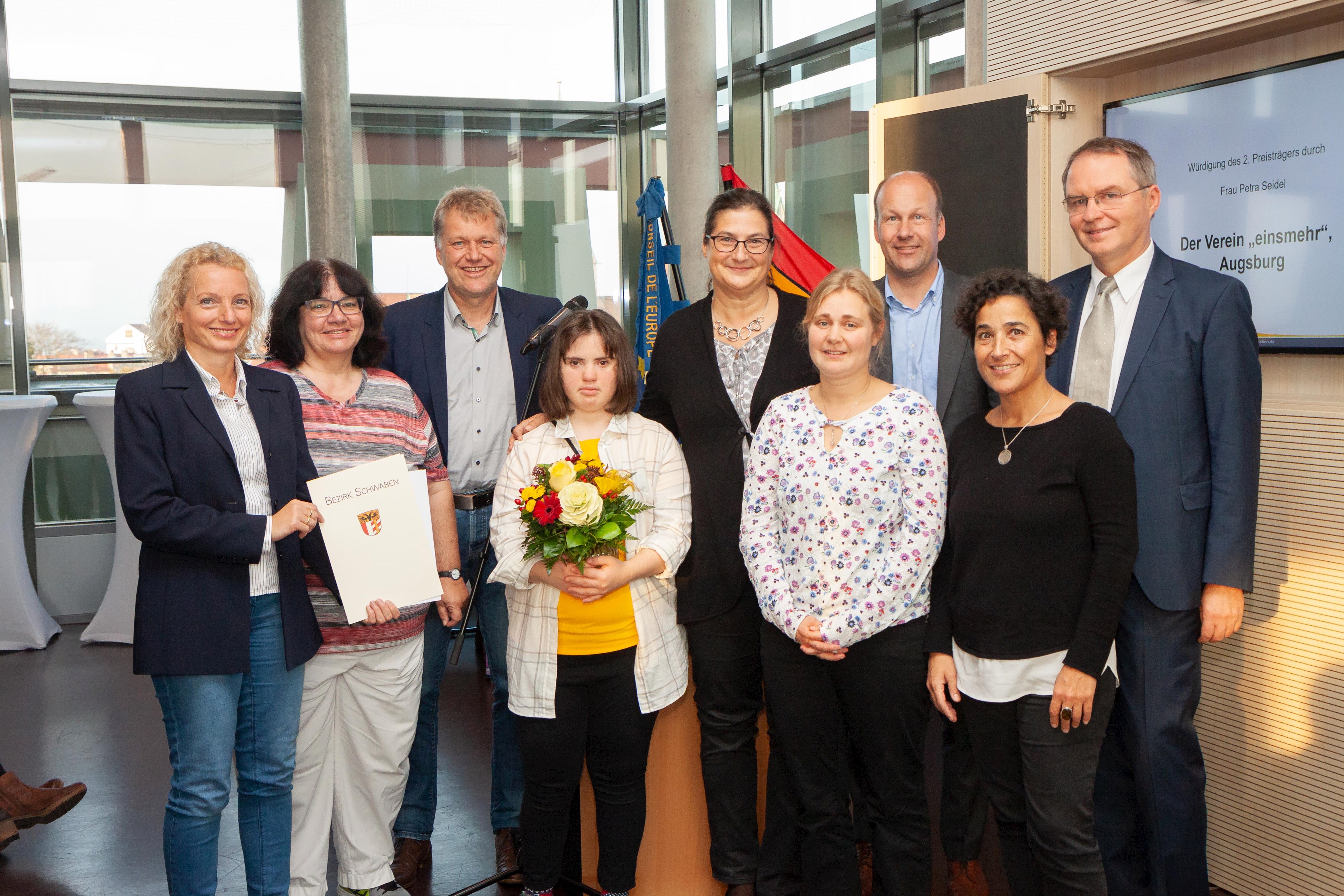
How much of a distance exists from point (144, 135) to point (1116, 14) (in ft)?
25.3

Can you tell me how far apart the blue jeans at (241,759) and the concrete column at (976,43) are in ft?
10.4

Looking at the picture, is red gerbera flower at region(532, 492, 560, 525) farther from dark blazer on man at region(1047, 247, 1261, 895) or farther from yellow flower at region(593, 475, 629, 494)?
dark blazer on man at region(1047, 247, 1261, 895)

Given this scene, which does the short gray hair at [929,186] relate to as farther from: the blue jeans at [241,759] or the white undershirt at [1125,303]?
the blue jeans at [241,759]

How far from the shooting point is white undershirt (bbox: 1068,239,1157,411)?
2783mm

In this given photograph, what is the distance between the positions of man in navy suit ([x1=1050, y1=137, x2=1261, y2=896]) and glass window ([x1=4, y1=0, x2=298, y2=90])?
7802 millimetres

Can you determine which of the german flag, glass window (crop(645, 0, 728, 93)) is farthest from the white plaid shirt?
glass window (crop(645, 0, 728, 93))

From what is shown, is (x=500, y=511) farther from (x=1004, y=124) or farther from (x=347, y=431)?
(x=1004, y=124)

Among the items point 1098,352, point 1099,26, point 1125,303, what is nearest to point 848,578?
point 1098,352

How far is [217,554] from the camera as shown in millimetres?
2531

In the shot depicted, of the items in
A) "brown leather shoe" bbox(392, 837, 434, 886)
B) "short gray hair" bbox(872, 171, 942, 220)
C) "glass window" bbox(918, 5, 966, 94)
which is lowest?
"brown leather shoe" bbox(392, 837, 434, 886)

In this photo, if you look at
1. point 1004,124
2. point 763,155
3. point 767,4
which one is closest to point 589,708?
point 1004,124

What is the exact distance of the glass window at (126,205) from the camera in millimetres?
7961

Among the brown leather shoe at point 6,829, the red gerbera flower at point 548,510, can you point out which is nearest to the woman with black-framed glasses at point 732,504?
the red gerbera flower at point 548,510

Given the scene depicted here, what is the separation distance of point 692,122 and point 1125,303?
5.86 m
